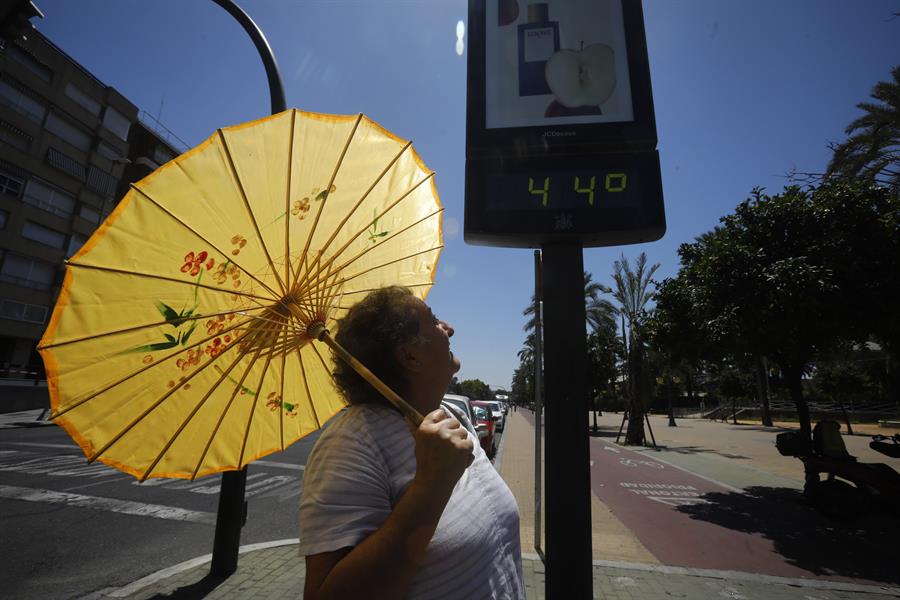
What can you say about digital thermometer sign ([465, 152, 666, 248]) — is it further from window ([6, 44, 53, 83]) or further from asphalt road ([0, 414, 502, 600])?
window ([6, 44, 53, 83])

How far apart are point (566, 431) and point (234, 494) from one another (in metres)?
3.58

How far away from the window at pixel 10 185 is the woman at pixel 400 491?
36.9 m

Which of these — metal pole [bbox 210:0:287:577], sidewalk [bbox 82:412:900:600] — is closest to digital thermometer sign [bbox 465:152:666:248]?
metal pole [bbox 210:0:287:577]

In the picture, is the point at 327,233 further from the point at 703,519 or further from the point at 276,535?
the point at 703,519

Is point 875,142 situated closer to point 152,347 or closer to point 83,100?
point 152,347

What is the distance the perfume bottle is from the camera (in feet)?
7.41

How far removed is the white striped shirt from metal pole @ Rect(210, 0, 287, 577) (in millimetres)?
3575

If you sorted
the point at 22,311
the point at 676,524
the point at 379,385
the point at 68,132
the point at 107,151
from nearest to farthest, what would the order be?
the point at 379,385
the point at 676,524
the point at 22,311
the point at 68,132
the point at 107,151

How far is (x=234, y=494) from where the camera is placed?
4172mm

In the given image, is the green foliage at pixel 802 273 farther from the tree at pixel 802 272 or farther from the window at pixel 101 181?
the window at pixel 101 181

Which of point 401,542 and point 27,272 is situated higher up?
point 27,272

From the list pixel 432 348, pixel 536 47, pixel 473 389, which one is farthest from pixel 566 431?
pixel 473 389

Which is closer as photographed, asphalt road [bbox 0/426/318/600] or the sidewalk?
the sidewalk

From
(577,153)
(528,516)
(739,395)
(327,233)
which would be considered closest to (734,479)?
(528,516)
